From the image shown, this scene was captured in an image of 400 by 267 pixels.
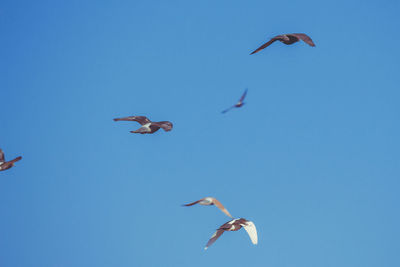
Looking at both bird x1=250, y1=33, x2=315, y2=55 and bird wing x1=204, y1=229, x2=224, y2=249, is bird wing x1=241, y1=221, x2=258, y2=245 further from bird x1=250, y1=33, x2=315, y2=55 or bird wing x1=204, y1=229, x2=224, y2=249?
bird x1=250, y1=33, x2=315, y2=55

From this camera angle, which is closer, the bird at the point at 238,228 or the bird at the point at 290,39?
the bird at the point at 290,39

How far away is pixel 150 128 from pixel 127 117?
0.94 meters

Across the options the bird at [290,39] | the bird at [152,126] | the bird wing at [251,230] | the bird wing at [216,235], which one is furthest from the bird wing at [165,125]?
the bird at [290,39]

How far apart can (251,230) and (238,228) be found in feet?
1.14

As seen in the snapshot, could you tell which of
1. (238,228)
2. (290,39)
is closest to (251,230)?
(238,228)

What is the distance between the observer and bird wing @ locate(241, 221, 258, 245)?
11695mm

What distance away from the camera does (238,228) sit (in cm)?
1193

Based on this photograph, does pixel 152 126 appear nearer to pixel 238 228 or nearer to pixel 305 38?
pixel 238 228

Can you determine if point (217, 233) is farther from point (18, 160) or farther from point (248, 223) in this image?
point (18, 160)

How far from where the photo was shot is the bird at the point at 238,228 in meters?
11.7

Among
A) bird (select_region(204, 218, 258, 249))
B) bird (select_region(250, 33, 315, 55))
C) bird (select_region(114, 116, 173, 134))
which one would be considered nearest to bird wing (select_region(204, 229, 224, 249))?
bird (select_region(204, 218, 258, 249))

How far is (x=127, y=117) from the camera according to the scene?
13.8 meters

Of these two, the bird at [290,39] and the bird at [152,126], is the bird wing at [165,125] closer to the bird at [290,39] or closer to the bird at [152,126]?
the bird at [152,126]

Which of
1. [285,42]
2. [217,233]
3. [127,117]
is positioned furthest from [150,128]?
[285,42]
